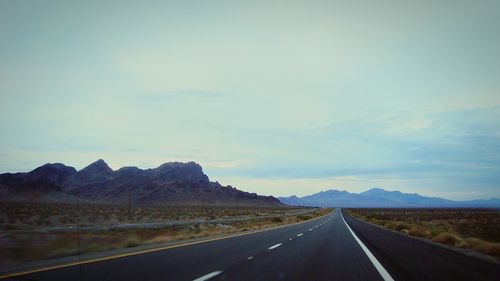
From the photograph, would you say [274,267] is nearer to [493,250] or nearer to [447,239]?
[493,250]

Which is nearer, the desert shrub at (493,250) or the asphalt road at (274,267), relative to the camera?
the asphalt road at (274,267)

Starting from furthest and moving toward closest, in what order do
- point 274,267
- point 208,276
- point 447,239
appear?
point 447,239
point 274,267
point 208,276

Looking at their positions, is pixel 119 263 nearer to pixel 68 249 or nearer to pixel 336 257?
pixel 68 249

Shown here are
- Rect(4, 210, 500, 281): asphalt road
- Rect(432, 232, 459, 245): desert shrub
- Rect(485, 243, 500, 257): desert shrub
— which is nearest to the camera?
Rect(4, 210, 500, 281): asphalt road

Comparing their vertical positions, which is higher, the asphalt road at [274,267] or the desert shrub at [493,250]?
the asphalt road at [274,267]

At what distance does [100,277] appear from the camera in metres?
9.48

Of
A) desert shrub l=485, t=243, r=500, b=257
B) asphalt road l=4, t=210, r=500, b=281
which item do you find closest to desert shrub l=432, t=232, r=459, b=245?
desert shrub l=485, t=243, r=500, b=257

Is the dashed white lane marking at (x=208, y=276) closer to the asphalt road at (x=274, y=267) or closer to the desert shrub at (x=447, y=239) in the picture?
the asphalt road at (x=274, y=267)

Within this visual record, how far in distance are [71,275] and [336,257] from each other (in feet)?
26.2

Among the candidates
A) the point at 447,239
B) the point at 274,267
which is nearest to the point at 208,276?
the point at 274,267

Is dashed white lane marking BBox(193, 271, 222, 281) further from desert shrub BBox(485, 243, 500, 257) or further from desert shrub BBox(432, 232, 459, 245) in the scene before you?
desert shrub BBox(432, 232, 459, 245)

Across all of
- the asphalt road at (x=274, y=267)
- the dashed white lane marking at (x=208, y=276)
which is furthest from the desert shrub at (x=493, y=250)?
the dashed white lane marking at (x=208, y=276)

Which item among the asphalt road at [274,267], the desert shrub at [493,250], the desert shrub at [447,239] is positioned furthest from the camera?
the desert shrub at [447,239]

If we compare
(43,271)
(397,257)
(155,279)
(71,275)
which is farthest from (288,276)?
(397,257)
